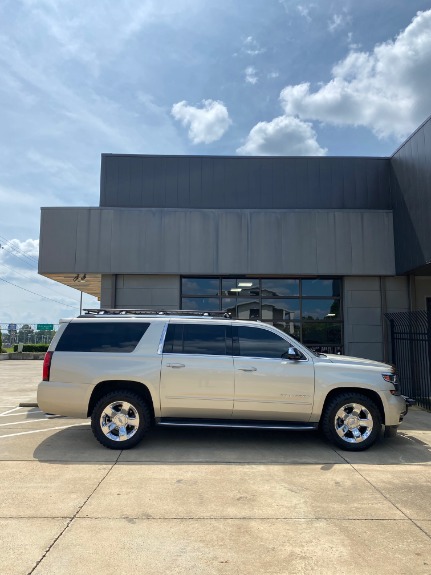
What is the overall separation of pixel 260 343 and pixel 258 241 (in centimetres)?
534

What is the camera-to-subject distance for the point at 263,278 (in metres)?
12.3

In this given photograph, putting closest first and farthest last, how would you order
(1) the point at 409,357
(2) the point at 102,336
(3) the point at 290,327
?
(2) the point at 102,336
(1) the point at 409,357
(3) the point at 290,327

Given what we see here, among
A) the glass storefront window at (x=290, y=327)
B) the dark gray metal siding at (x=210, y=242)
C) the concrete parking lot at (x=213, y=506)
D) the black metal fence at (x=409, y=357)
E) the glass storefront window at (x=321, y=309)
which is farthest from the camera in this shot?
the glass storefront window at (x=321, y=309)

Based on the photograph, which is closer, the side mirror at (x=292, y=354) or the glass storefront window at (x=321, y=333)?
the side mirror at (x=292, y=354)

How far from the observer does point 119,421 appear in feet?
21.3

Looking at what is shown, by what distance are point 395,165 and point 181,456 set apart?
380 inches

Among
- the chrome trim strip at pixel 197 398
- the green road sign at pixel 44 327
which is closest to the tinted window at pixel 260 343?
the chrome trim strip at pixel 197 398

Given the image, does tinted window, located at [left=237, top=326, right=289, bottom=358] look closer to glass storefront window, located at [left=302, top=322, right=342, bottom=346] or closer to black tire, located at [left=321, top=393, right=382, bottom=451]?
black tire, located at [left=321, top=393, right=382, bottom=451]

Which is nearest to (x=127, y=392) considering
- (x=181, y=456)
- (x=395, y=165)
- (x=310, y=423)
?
(x=181, y=456)

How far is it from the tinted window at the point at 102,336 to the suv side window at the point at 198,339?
1.52ft

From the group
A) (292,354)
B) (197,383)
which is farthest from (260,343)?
(197,383)

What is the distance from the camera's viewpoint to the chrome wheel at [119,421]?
21.2ft

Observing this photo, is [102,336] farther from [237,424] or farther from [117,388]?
[237,424]

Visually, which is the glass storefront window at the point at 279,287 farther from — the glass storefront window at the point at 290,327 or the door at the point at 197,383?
the door at the point at 197,383
